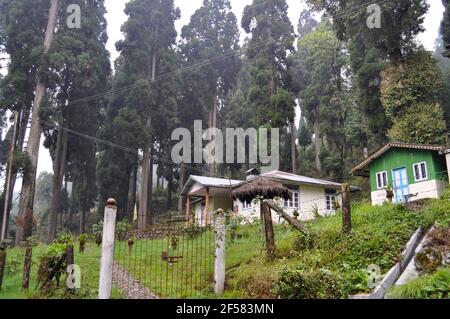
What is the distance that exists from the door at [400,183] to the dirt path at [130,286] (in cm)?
1348

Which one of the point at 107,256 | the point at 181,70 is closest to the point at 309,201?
the point at 181,70

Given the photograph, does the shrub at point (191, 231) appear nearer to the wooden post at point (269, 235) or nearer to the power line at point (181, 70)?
the wooden post at point (269, 235)

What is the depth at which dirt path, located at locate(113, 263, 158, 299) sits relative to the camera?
7.74 meters

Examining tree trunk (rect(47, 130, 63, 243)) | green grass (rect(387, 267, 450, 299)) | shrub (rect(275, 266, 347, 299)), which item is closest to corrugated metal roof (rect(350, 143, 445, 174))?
green grass (rect(387, 267, 450, 299))

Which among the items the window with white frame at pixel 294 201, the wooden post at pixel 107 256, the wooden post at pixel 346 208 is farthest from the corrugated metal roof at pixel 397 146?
the wooden post at pixel 107 256

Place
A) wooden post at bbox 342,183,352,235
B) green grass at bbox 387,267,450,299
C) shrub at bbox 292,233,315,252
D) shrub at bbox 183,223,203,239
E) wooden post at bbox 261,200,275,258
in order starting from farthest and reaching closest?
shrub at bbox 183,223,203,239 < shrub at bbox 292,233,315,252 < wooden post at bbox 342,183,352,235 < wooden post at bbox 261,200,275,258 < green grass at bbox 387,267,450,299

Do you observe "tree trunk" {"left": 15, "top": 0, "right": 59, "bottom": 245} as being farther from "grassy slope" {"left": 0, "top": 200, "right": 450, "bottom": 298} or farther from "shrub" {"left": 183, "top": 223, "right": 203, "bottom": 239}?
"shrub" {"left": 183, "top": 223, "right": 203, "bottom": 239}

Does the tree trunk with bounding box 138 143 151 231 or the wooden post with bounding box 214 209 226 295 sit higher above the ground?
the tree trunk with bounding box 138 143 151 231

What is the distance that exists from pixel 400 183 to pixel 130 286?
14431 mm

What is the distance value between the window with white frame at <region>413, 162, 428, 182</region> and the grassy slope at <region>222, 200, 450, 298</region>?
6.85 m

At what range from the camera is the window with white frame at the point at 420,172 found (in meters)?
17.5
